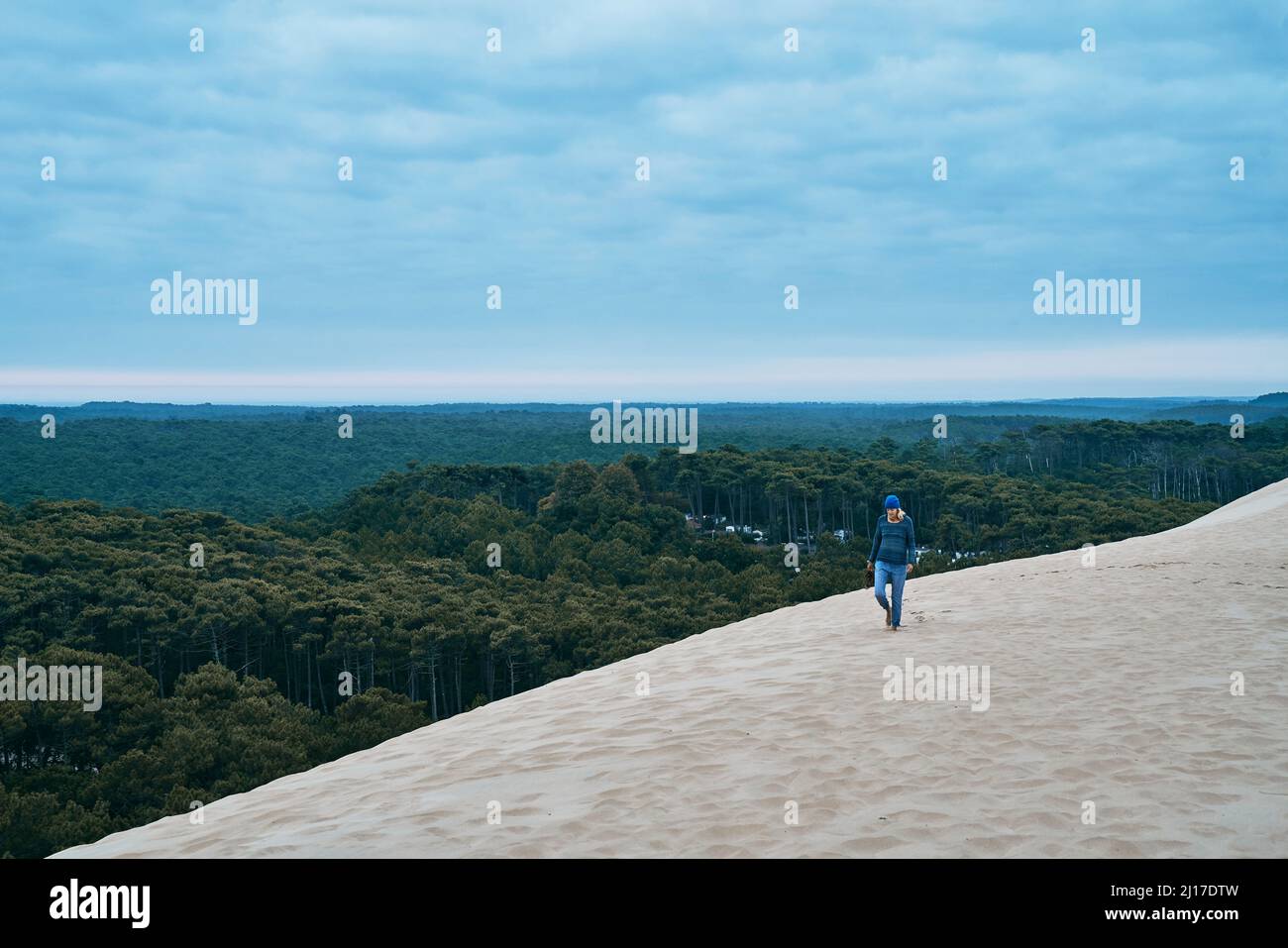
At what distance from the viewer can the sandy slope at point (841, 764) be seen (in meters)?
6.76

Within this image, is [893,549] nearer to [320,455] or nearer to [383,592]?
[383,592]

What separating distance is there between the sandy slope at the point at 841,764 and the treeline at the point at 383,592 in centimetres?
2001

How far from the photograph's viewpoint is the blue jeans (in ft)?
44.1

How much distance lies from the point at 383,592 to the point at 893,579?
39.4 metres

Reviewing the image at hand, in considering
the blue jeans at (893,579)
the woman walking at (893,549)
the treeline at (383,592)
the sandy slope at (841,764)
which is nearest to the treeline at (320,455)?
the treeline at (383,592)

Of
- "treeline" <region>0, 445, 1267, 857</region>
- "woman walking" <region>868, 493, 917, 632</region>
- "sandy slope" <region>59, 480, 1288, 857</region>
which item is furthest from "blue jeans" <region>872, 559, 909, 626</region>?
"treeline" <region>0, 445, 1267, 857</region>

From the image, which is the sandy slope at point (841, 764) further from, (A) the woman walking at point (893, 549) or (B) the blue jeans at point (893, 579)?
(A) the woman walking at point (893, 549)

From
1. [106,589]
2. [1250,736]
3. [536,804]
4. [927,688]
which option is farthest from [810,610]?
[106,589]

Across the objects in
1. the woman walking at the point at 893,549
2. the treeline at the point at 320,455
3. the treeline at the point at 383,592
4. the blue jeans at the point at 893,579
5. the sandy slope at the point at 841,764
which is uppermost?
the treeline at the point at 320,455

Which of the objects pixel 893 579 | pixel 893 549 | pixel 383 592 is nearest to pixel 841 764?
pixel 893 549

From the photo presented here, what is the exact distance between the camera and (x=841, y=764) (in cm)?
827

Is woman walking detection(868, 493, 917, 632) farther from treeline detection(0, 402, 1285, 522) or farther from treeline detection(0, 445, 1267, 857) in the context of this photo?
treeline detection(0, 402, 1285, 522)

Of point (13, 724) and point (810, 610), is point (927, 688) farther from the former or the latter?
point (13, 724)

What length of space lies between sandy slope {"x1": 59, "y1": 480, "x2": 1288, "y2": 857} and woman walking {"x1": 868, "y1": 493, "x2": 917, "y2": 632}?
95 cm
